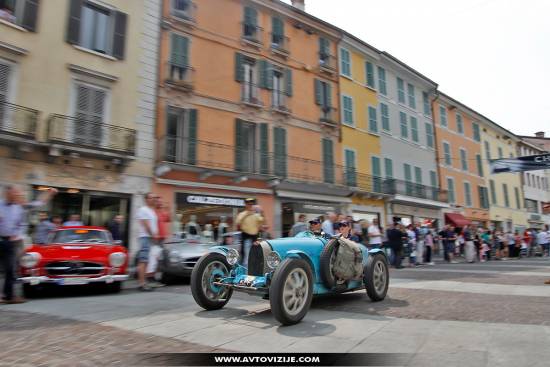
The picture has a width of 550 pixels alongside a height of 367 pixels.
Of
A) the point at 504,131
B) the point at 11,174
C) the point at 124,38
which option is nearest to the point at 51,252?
the point at 11,174

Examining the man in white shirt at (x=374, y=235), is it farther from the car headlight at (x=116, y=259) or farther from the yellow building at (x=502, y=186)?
the yellow building at (x=502, y=186)

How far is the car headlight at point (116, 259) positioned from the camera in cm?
716

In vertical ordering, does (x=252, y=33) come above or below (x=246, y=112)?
above

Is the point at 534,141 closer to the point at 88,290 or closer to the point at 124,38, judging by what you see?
the point at 124,38

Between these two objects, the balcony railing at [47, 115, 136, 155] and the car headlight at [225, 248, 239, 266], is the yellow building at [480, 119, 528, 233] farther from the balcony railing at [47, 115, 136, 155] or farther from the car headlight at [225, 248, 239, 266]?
the car headlight at [225, 248, 239, 266]

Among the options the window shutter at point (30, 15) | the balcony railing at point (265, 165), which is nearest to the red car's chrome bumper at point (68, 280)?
the balcony railing at point (265, 165)

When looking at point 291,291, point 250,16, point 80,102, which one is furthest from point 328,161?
point 291,291

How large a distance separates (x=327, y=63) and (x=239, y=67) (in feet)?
21.4

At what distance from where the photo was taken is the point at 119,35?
47.9 ft

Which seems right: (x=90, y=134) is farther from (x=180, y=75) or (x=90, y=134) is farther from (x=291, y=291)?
(x=291, y=291)

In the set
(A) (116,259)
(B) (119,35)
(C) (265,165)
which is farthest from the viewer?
(C) (265,165)

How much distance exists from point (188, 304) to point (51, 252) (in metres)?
2.89

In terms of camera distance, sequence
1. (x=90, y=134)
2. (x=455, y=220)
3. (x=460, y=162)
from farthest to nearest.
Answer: (x=460, y=162) → (x=455, y=220) → (x=90, y=134)

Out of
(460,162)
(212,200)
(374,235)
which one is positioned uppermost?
(460,162)
